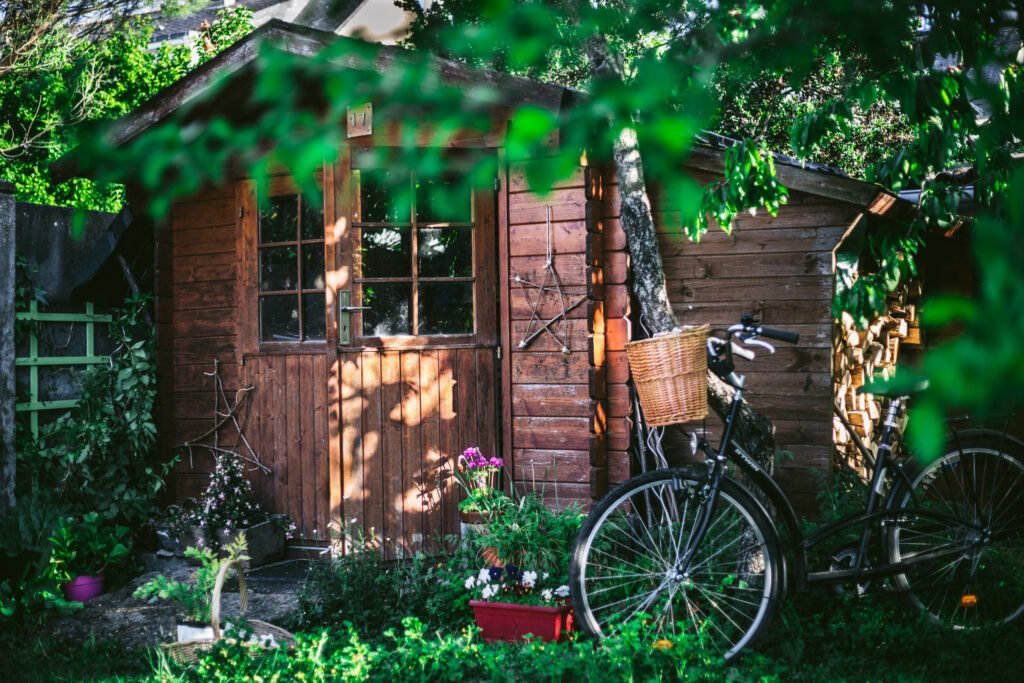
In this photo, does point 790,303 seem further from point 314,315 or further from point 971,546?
point 314,315

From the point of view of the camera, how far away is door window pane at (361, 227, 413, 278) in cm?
495

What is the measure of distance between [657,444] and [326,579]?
192 centimetres

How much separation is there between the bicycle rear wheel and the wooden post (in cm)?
471

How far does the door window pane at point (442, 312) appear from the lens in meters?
4.93

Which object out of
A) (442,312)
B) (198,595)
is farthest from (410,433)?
(198,595)

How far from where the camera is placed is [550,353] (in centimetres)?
466

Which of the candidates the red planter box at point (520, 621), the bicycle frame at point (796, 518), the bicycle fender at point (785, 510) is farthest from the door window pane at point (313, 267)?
the bicycle fender at point (785, 510)

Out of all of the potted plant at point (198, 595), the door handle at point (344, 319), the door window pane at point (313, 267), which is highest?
the door window pane at point (313, 267)

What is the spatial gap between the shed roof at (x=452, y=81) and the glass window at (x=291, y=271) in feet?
2.84

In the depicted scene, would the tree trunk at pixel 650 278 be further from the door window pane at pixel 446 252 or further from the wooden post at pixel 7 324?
the wooden post at pixel 7 324

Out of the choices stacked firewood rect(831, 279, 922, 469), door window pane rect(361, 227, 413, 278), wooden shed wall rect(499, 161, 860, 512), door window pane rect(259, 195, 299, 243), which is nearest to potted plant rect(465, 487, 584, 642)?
wooden shed wall rect(499, 161, 860, 512)

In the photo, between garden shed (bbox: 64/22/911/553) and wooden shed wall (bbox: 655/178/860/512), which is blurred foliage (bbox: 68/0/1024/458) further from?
garden shed (bbox: 64/22/911/553)

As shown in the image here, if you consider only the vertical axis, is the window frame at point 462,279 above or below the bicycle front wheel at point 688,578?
above

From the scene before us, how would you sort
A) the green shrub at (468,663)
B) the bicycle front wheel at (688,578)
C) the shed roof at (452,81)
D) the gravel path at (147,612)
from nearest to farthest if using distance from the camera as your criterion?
the green shrub at (468,663)
the bicycle front wheel at (688,578)
the gravel path at (147,612)
the shed roof at (452,81)
